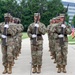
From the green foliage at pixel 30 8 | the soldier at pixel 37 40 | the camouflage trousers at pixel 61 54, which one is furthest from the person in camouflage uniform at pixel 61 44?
the green foliage at pixel 30 8

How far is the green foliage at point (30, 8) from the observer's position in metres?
85.5

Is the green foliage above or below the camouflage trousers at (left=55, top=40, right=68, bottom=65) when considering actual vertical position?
below

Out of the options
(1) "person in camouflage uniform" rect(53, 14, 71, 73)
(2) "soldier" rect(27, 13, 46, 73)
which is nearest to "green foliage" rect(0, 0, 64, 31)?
(1) "person in camouflage uniform" rect(53, 14, 71, 73)

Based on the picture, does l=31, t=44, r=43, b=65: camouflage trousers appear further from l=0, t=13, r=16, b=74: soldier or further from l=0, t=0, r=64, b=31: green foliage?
l=0, t=0, r=64, b=31: green foliage

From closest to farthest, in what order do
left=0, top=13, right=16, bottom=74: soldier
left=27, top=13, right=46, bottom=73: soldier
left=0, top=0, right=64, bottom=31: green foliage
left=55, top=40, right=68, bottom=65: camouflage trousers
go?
left=0, top=13, right=16, bottom=74: soldier < left=27, top=13, right=46, bottom=73: soldier < left=55, top=40, right=68, bottom=65: camouflage trousers < left=0, top=0, right=64, bottom=31: green foliage

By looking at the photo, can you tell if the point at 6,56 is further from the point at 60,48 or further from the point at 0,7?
the point at 0,7

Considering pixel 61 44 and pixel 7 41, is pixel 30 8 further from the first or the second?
pixel 7 41

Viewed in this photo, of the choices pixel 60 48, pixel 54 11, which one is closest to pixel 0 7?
pixel 54 11

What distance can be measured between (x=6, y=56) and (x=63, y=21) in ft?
7.06

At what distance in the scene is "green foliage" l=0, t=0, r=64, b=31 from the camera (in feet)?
281

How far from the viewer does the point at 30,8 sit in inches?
3504

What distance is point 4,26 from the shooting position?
1115 centimetres

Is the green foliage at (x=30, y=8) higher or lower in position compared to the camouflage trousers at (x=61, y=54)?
lower

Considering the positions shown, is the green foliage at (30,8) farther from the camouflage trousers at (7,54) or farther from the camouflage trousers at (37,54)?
Answer: the camouflage trousers at (7,54)
